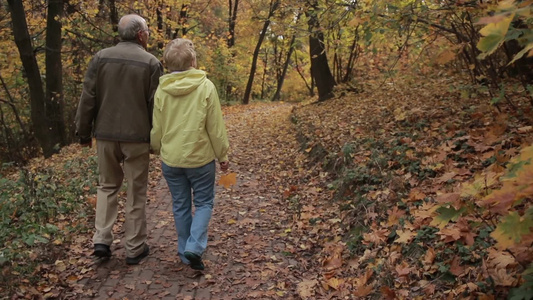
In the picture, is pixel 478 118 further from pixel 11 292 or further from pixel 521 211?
pixel 11 292

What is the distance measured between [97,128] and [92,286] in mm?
1500

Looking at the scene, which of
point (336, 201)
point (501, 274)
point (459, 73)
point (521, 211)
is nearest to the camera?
point (501, 274)

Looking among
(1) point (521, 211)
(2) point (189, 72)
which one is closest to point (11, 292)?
(2) point (189, 72)

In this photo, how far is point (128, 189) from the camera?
14.1 feet

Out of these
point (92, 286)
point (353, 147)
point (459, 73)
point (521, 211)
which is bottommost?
point (92, 286)

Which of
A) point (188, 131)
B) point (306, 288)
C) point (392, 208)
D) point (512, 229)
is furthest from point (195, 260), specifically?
point (512, 229)

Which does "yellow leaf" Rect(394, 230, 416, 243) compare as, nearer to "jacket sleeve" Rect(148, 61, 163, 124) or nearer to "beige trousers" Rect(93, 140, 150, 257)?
"beige trousers" Rect(93, 140, 150, 257)

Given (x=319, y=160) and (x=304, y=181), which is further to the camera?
(x=319, y=160)

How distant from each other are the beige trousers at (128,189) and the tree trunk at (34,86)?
8.32 metres

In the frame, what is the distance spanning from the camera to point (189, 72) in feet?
12.9

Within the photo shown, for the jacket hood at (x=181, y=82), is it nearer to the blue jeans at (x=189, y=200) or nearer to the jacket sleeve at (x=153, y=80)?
the jacket sleeve at (x=153, y=80)

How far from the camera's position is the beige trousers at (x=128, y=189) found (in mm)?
4195

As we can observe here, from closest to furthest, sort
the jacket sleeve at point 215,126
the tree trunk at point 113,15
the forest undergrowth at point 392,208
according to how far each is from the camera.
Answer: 1. the forest undergrowth at point 392,208
2. the jacket sleeve at point 215,126
3. the tree trunk at point 113,15

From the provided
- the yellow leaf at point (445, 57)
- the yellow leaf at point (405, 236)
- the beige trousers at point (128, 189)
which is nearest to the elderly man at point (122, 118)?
the beige trousers at point (128, 189)
